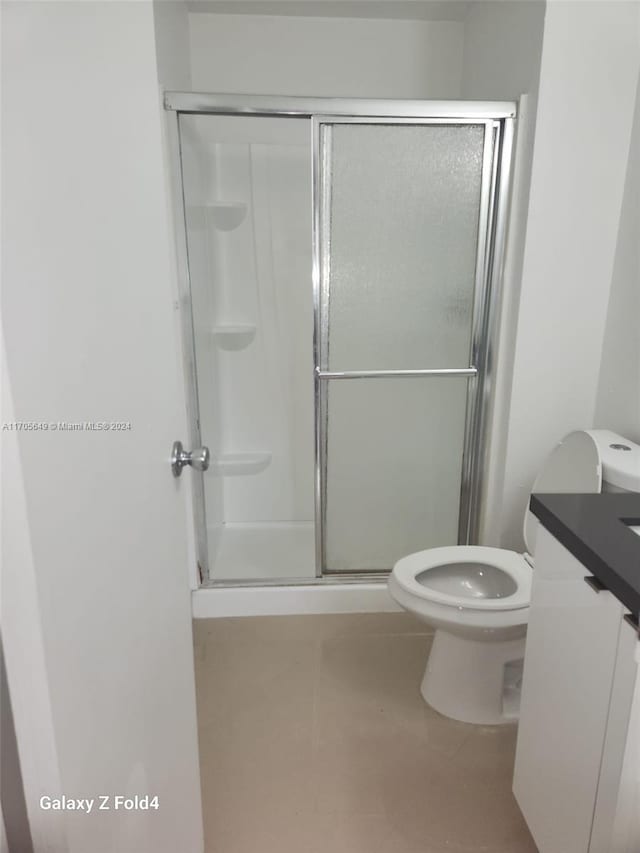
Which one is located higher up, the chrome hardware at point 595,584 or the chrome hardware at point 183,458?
the chrome hardware at point 183,458

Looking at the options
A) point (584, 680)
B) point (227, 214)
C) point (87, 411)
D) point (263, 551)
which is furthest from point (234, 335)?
point (584, 680)

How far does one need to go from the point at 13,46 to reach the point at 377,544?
212cm

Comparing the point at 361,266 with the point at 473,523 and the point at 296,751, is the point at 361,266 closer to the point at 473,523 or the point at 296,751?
the point at 473,523

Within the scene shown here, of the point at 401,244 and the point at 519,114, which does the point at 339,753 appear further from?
the point at 519,114

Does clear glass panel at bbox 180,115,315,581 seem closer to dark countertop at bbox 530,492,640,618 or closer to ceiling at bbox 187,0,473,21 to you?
ceiling at bbox 187,0,473,21

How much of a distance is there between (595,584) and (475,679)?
3.23 ft

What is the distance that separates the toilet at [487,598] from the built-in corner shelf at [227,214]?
5.56ft

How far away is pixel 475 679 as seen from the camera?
69.6 inches

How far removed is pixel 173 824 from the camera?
3.50ft

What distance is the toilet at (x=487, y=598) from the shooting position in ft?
5.32

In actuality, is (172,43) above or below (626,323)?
above

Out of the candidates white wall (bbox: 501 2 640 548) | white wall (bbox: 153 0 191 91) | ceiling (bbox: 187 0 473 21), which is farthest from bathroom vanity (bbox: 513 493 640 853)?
ceiling (bbox: 187 0 473 21)

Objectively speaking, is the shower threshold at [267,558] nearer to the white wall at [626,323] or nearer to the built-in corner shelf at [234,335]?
the built-in corner shelf at [234,335]

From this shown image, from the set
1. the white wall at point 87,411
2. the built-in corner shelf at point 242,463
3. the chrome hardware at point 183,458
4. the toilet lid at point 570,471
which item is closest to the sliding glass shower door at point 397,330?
the toilet lid at point 570,471
